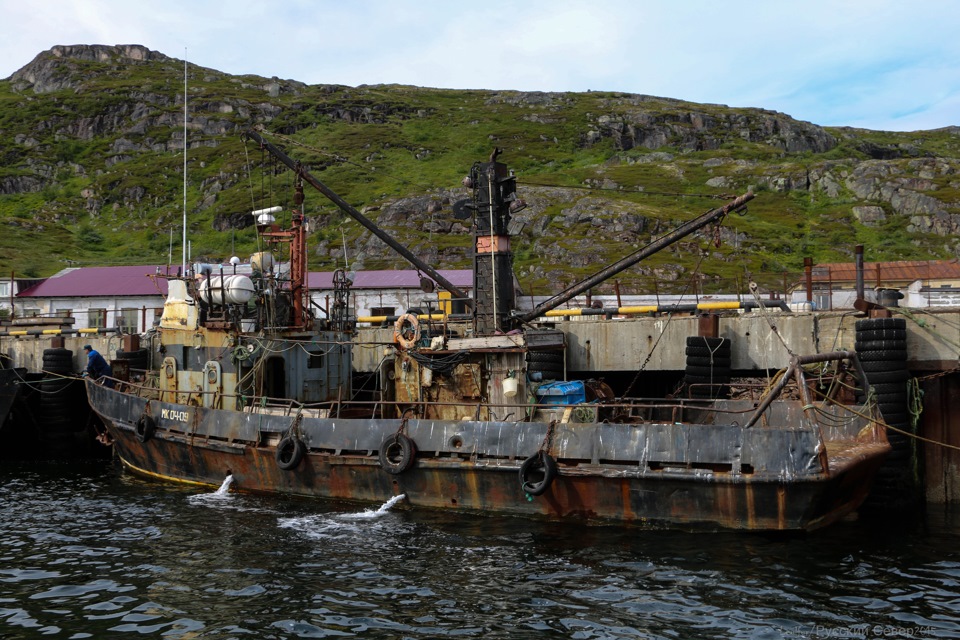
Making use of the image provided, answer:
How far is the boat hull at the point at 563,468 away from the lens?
41.4 ft

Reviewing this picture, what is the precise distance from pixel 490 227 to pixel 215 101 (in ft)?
410

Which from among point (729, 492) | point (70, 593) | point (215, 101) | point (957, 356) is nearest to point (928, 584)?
point (729, 492)

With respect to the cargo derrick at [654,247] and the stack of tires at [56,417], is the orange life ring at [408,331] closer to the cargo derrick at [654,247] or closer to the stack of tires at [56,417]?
the cargo derrick at [654,247]

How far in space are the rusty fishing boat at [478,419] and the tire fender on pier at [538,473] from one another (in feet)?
0.11

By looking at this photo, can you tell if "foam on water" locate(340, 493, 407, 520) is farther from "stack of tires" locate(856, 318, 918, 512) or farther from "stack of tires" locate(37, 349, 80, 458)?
"stack of tires" locate(37, 349, 80, 458)

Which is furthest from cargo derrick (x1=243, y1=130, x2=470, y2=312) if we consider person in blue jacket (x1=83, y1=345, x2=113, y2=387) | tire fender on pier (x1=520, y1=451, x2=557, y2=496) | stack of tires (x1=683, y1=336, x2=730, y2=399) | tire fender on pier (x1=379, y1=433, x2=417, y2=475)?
person in blue jacket (x1=83, y1=345, x2=113, y2=387)

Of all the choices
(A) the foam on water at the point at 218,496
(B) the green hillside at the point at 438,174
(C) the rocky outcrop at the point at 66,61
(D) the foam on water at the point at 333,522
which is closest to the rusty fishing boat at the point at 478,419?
(A) the foam on water at the point at 218,496

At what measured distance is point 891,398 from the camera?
15.2 metres

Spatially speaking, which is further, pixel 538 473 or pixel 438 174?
pixel 438 174

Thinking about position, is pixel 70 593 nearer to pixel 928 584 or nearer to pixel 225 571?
pixel 225 571

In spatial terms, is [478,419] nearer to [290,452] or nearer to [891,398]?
[290,452]

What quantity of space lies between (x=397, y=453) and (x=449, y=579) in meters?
4.70

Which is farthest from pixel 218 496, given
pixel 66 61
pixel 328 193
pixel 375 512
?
pixel 66 61

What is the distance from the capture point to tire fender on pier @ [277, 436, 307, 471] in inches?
642
